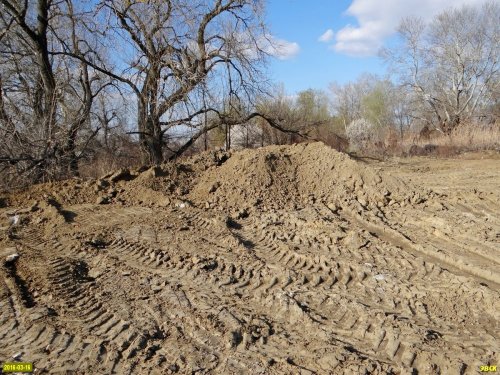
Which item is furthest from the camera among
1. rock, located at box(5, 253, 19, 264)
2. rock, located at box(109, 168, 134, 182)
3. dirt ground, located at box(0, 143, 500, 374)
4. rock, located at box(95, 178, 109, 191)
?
rock, located at box(109, 168, 134, 182)

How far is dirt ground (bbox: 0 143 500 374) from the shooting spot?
3.31 meters

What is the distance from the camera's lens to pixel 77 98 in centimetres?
1297

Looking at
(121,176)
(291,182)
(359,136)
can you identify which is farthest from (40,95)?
(359,136)

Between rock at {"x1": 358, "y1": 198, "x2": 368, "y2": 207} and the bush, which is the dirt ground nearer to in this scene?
rock at {"x1": 358, "y1": 198, "x2": 368, "y2": 207}

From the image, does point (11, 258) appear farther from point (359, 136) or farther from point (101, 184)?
point (359, 136)

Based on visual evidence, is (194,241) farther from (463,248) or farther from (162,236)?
(463,248)
